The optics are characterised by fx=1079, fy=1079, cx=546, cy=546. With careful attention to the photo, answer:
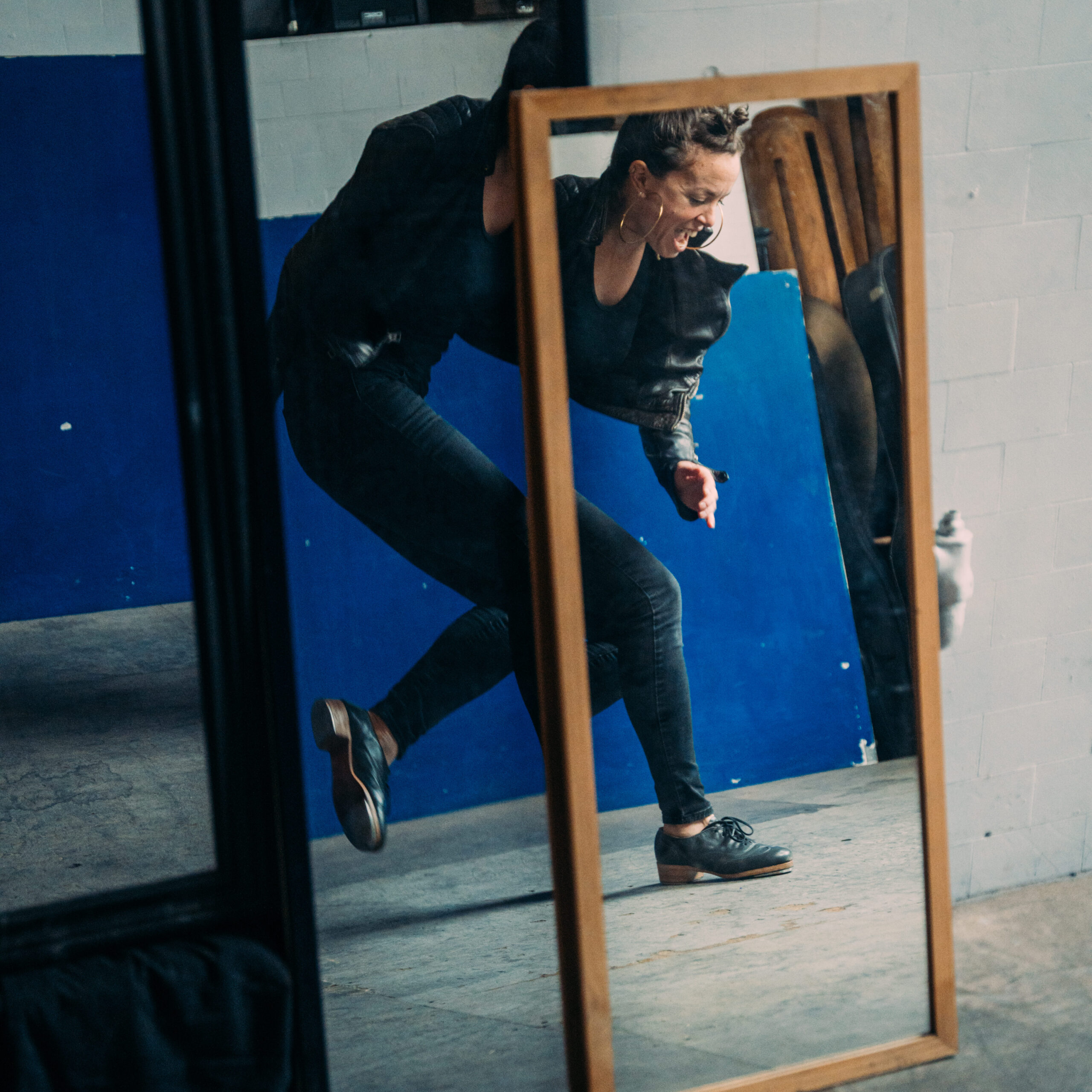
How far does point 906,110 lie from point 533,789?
132 cm

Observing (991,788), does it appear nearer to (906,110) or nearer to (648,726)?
(648,726)

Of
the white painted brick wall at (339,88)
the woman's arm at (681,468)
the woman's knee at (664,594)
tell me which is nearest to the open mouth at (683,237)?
the woman's arm at (681,468)

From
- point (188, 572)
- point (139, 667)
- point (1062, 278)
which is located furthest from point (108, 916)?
point (1062, 278)

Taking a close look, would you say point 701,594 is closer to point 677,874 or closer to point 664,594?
point 664,594

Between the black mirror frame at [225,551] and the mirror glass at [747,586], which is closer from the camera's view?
the black mirror frame at [225,551]

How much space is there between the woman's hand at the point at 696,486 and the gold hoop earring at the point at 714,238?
13.8 inches

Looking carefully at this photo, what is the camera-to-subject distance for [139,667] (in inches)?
70.4

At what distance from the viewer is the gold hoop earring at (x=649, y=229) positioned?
173cm

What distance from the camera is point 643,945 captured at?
6.16 feet

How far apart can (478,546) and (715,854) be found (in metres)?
0.68

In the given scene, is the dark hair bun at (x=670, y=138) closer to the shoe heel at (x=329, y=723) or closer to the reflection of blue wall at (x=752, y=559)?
the reflection of blue wall at (x=752, y=559)

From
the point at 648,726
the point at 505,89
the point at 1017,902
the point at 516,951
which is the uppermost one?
Answer: the point at 505,89

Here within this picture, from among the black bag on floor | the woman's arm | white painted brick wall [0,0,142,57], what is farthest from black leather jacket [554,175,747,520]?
the black bag on floor

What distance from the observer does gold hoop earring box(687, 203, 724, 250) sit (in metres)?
1.77
